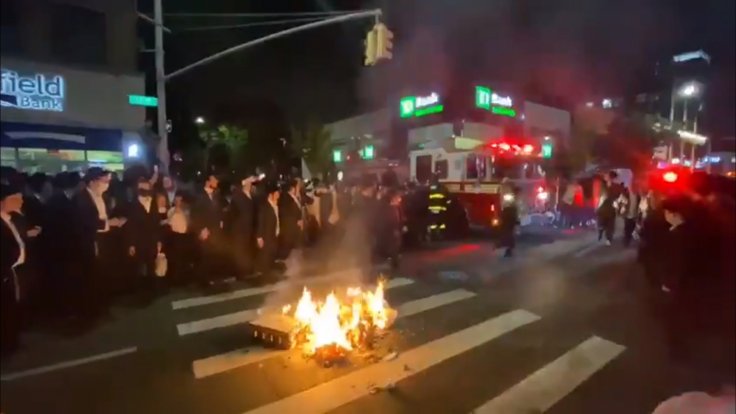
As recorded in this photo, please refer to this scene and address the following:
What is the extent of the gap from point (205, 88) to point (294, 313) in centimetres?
173

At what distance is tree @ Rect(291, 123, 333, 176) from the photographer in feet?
11.9

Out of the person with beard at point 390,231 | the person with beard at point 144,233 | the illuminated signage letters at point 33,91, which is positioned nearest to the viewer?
the illuminated signage letters at point 33,91

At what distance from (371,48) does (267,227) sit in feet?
6.26

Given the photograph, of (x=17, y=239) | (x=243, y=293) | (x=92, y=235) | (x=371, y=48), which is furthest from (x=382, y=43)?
(x=17, y=239)

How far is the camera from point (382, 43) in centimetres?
587

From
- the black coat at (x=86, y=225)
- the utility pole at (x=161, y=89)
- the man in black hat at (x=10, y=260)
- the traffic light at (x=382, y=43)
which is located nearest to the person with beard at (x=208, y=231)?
the black coat at (x=86, y=225)

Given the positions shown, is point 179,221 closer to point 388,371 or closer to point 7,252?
point 388,371

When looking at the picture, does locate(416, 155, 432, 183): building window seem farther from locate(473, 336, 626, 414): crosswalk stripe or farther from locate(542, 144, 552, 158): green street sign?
locate(542, 144, 552, 158): green street sign

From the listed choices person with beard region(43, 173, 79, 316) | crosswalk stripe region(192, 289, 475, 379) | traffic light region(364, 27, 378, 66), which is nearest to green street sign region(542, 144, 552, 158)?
traffic light region(364, 27, 378, 66)

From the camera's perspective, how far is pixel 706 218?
128 inches

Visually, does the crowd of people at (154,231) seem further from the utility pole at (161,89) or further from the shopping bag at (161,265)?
the utility pole at (161,89)

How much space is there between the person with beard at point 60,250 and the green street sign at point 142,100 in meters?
0.38

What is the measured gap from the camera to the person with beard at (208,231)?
16.2ft

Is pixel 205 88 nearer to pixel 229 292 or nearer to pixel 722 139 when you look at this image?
pixel 229 292
